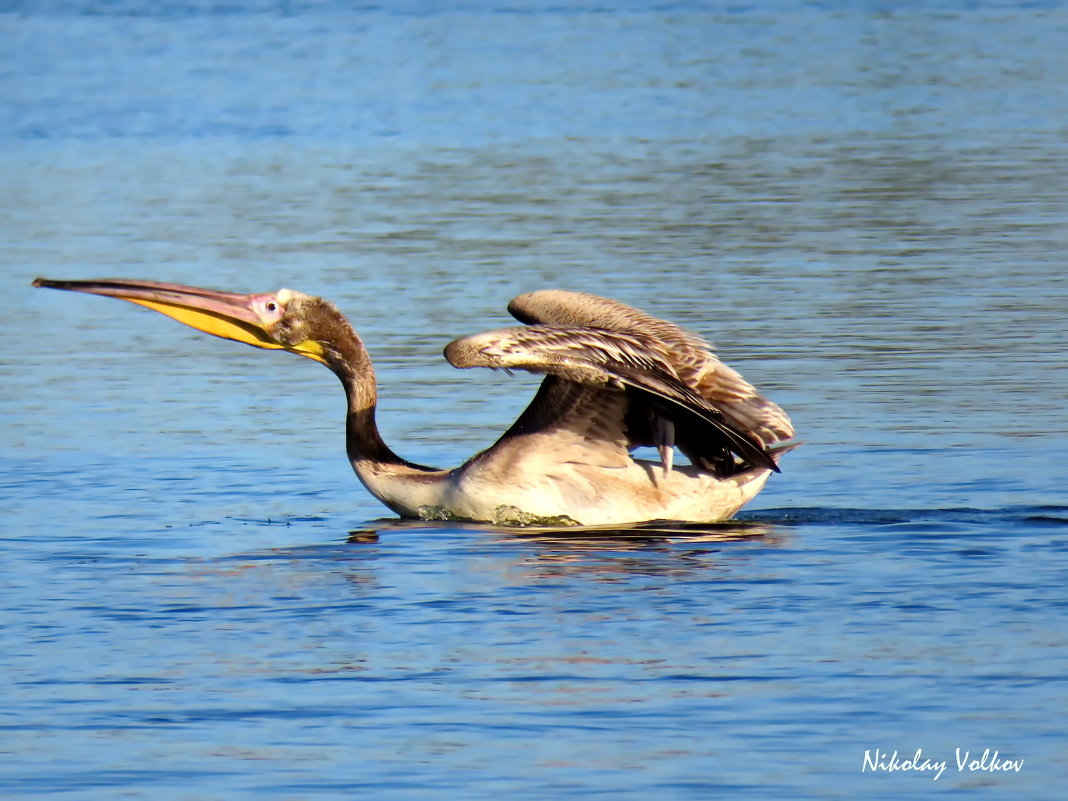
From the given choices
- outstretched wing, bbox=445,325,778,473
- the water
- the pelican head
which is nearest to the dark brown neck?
the pelican head

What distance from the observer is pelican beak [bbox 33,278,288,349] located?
9.68 metres

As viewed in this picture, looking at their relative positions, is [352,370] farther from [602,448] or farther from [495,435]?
[495,435]

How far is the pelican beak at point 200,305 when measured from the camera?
9.68 metres

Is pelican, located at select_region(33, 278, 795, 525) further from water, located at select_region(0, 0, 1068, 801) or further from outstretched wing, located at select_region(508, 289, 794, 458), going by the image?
water, located at select_region(0, 0, 1068, 801)

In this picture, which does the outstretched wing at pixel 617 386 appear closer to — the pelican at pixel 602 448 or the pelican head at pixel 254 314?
the pelican at pixel 602 448

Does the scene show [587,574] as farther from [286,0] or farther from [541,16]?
[286,0]

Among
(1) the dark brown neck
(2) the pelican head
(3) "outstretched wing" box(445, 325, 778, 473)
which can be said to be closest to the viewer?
(3) "outstretched wing" box(445, 325, 778, 473)

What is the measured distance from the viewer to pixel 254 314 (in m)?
10.1

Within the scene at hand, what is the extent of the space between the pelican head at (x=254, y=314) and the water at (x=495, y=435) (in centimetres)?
77

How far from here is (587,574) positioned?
848 cm
